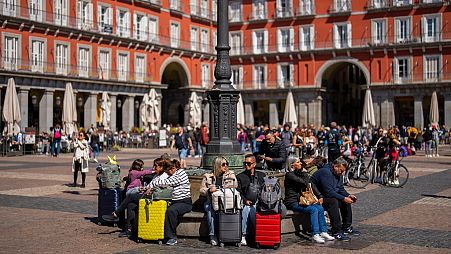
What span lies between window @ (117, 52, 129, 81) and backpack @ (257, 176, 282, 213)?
1649 inches

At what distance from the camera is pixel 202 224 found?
10125mm

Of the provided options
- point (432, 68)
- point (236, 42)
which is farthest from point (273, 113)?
point (432, 68)

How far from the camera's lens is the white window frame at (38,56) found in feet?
139

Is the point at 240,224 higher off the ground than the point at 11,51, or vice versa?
the point at 11,51

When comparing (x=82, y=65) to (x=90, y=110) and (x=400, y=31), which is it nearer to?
(x=90, y=110)

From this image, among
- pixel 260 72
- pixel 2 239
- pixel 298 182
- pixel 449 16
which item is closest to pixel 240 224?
pixel 298 182

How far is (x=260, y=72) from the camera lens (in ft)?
202

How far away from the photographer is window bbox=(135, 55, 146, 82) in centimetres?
5216

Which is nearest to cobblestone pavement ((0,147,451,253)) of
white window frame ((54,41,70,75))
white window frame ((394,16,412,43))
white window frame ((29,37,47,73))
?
white window frame ((29,37,47,73))

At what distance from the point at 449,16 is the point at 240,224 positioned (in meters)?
47.7

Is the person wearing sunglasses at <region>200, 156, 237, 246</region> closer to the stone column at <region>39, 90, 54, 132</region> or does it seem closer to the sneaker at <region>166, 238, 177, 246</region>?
the sneaker at <region>166, 238, 177, 246</region>

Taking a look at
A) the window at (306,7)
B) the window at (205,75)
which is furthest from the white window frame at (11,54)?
the window at (306,7)

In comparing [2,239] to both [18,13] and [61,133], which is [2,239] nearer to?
[61,133]

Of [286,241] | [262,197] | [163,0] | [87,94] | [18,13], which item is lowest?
[286,241]
